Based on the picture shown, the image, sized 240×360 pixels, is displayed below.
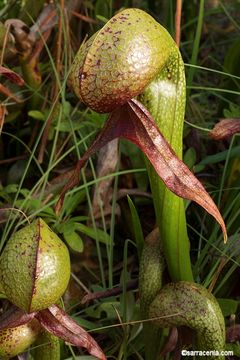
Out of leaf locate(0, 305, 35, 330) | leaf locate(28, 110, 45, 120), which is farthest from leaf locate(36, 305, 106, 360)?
leaf locate(28, 110, 45, 120)

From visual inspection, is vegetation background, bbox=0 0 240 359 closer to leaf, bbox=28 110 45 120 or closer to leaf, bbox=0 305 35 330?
leaf, bbox=28 110 45 120

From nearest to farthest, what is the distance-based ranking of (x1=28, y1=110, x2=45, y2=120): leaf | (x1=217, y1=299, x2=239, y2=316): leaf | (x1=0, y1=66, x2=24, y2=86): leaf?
(x1=0, y1=66, x2=24, y2=86): leaf < (x1=217, y1=299, x2=239, y2=316): leaf < (x1=28, y1=110, x2=45, y2=120): leaf

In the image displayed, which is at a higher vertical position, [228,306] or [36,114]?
[36,114]

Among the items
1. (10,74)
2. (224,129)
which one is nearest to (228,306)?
(224,129)

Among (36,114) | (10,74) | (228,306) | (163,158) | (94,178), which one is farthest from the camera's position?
(36,114)

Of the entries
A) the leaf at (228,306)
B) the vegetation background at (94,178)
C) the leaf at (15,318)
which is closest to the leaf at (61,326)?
the leaf at (15,318)

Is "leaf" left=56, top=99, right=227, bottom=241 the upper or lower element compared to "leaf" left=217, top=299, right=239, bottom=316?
upper

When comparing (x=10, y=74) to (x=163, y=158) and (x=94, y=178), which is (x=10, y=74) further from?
(x=94, y=178)
